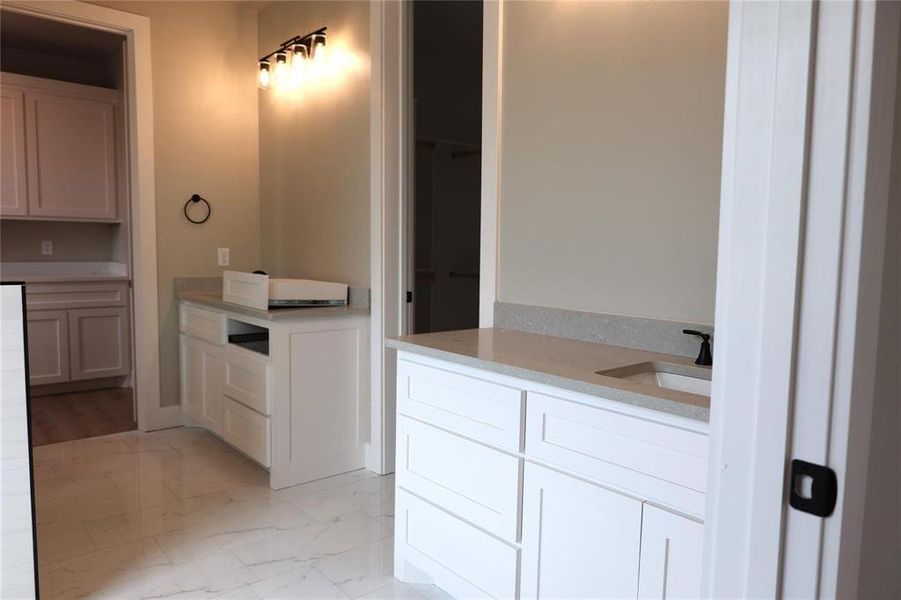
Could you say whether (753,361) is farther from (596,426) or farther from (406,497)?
(406,497)

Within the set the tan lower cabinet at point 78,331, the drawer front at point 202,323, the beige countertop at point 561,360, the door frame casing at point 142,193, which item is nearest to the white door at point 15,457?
the beige countertop at point 561,360

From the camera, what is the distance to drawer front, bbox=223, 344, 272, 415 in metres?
2.89

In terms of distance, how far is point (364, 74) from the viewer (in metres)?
3.12

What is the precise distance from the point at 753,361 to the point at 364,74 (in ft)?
8.99

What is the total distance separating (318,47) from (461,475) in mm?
2586

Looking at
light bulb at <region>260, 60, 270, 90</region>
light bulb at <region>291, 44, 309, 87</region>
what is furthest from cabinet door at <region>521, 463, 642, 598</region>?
light bulb at <region>260, 60, 270, 90</region>

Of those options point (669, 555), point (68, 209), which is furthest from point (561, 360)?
point (68, 209)

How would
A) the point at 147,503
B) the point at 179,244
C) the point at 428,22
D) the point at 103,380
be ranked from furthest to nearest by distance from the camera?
A: 1. the point at 103,380
2. the point at 428,22
3. the point at 179,244
4. the point at 147,503

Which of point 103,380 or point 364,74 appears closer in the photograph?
point 364,74

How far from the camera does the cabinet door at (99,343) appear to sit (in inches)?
182

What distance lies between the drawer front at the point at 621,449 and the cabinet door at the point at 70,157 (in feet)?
14.5

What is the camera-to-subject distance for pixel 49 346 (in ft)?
14.8

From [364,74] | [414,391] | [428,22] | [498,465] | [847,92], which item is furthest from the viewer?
[428,22]

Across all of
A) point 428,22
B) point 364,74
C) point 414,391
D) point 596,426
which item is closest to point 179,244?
point 364,74
